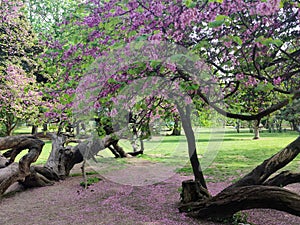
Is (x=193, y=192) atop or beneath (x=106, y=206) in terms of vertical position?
atop

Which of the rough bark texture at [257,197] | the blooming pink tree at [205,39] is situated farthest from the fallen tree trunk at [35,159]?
the blooming pink tree at [205,39]

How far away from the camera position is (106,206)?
6.01 m

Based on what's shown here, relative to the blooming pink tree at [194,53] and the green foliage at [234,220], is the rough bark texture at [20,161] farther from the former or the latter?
the green foliage at [234,220]

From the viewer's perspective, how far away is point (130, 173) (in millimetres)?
10180

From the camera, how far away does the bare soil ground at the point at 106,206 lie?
504cm

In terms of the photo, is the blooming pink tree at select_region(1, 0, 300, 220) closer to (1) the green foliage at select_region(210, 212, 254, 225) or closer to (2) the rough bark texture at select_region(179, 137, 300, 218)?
(2) the rough bark texture at select_region(179, 137, 300, 218)

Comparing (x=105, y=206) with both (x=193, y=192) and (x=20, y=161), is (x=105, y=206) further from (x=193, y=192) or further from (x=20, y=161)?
(x=20, y=161)

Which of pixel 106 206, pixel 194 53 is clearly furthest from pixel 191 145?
pixel 194 53

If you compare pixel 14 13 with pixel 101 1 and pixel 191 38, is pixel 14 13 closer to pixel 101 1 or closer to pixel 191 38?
pixel 101 1

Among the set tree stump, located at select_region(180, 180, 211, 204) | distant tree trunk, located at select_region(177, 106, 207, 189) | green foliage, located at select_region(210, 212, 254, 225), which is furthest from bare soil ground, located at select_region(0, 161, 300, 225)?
distant tree trunk, located at select_region(177, 106, 207, 189)

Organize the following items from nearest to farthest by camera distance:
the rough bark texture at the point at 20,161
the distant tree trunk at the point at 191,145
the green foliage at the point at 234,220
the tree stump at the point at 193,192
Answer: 1. the green foliage at the point at 234,220
2. the tree stump at the point at 193,192
3. the distant tree trunk at the point at 191,145
4. the rough bark texture at the point at 20,161

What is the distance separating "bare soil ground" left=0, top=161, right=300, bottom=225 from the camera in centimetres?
504

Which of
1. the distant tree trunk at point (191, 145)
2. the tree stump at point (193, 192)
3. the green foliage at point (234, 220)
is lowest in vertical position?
the green foliage at point (234, 220)

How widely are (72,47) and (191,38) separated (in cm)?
191
